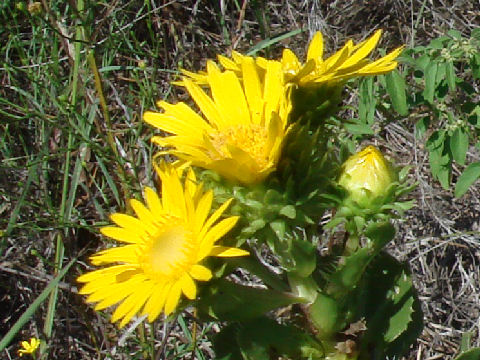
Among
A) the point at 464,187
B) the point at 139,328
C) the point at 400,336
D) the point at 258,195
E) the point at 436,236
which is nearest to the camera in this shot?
the point at 258,195

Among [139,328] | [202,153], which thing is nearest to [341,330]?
[202,153]

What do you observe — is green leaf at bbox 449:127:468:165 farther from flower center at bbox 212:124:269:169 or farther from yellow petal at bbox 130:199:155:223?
yellow petal at bbox 130:199:155:223

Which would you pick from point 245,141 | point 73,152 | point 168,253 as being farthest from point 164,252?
point 73,152

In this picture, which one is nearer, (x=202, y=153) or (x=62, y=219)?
(x=202, y=153)

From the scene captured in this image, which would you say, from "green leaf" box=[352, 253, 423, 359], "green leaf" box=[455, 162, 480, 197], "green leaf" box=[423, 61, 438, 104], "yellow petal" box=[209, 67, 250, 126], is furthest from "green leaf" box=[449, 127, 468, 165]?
"yellow petal" box=[209, 67, 250, 126]

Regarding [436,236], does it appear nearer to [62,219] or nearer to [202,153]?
[62,219]

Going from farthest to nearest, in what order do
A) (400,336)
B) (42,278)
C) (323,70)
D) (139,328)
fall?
(42,278)
(139,328)
(400,336)
(323,70)

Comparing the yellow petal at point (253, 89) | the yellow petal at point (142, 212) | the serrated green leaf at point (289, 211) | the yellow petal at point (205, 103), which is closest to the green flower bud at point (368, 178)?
the serrated green leaf at point (289, 211)
